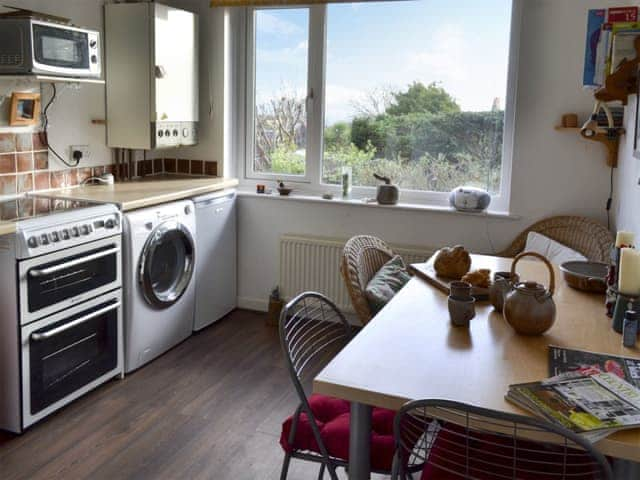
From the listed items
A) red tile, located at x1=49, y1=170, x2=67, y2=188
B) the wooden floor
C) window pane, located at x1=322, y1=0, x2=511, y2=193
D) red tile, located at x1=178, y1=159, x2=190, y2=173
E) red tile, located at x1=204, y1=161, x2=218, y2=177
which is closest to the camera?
the wooden floor

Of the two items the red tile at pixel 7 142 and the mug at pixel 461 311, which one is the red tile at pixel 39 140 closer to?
the red tile at pixel 7 142

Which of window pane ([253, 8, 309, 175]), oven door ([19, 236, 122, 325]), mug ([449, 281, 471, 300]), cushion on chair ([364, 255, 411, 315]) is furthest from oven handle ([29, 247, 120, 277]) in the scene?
mug ([449, 281, 471, 300])

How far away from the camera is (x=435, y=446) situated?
173cm

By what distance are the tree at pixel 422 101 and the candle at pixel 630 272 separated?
7.16ft

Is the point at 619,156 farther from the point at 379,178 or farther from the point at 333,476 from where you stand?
the point at 333,476

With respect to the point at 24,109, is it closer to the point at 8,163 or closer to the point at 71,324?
the point at 8,163

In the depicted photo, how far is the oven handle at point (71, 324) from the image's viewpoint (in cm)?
271

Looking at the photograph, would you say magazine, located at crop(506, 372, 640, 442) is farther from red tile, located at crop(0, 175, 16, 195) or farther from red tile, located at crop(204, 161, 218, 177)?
red tile, located at crop(204, 161, 218, 177)

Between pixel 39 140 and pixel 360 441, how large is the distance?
2608 millimetres

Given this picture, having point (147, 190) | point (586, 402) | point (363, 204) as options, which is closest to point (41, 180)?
point (147, 190)

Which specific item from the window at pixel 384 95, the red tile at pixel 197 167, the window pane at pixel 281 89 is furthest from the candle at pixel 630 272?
the red tile at pixel 197 167

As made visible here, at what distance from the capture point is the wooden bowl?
93.7 inches

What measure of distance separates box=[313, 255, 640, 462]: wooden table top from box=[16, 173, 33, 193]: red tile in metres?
2.14

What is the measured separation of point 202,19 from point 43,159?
146cm
